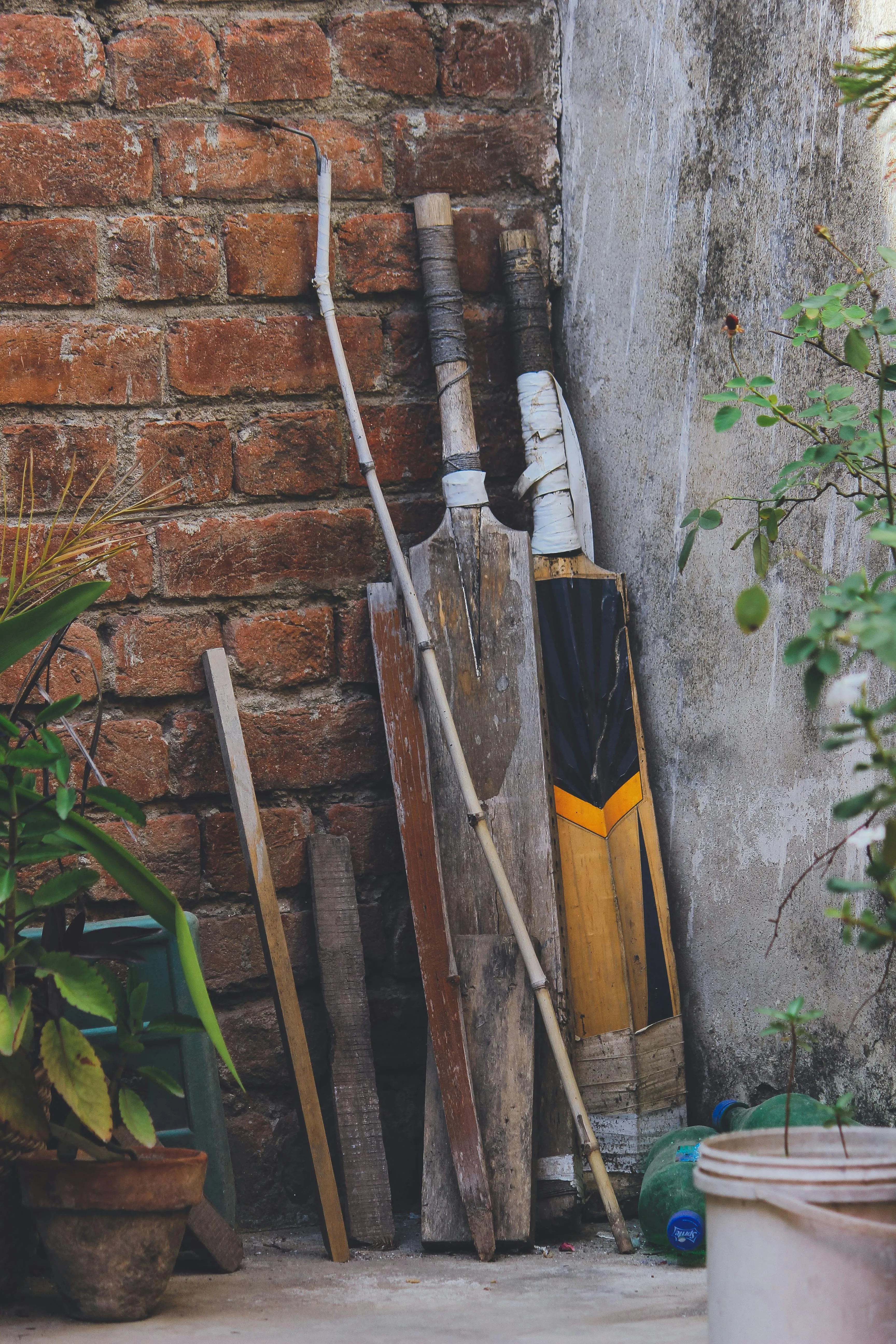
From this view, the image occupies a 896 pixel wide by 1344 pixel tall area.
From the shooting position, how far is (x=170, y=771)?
1813mm

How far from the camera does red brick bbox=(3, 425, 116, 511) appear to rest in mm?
1807

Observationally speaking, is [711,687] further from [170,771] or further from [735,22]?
[735,22]

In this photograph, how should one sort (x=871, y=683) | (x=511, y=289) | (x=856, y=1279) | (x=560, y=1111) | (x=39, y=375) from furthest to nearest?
1. (x=511, y=289)
2. (x=39, y=375)
3. (x=560, y=1111)
4. (x=871, y=683)
5. (x=856, y=1279)

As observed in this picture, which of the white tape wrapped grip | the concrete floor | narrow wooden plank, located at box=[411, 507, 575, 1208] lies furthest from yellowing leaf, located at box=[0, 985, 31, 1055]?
the white tape wrapped grip

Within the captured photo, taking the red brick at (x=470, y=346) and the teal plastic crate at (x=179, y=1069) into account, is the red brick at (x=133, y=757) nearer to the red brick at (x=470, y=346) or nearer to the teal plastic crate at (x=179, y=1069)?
the teal plastic crate at (x=179, y=1069)

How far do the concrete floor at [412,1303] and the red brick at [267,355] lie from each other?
1197 mm

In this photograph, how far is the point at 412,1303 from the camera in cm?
140

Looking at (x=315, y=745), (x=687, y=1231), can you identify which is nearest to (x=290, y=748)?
(x=315, y=745)

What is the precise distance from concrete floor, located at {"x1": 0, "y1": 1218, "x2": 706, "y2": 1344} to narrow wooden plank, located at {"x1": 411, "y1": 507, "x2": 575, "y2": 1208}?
0.98 feet

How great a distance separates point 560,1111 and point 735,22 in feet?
4.93

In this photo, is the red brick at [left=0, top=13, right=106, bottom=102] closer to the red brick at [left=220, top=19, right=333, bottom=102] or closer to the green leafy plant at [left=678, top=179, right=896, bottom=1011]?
the red brick at [left=220, top=19, right=333, bottom=102]

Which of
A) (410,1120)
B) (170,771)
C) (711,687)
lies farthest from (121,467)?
(410,1120)

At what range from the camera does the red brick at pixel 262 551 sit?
184 centimetres

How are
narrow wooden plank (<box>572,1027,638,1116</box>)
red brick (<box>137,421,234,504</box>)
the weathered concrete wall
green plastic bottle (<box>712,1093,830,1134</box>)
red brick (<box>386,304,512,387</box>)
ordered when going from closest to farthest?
green plastic bottle (<box>712,1093,830,1134</box>)
the weathered concrete wall
narrow wooden plank (<box>572,1027,638,1116</box>)
red brick (<box>137,421,234,504</box>)
red brick (<box>386,304,512,387</box>)
